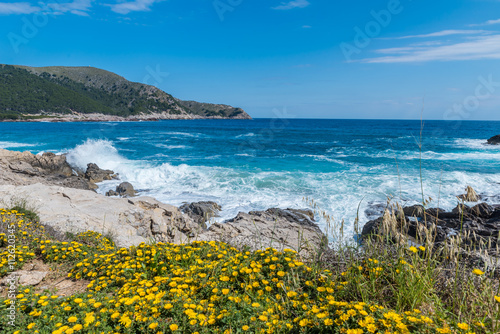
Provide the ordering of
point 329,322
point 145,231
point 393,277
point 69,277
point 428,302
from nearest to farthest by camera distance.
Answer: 1. point 329,322
2. point 428,302
3. point 393,277
4. point 69,277
5. point 145,231

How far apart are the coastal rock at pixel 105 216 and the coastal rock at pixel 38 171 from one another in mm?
4235

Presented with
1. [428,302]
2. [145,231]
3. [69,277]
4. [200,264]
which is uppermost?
[428,302]

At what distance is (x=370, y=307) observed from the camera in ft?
8.92

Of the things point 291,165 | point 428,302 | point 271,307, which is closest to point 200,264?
point 271,307

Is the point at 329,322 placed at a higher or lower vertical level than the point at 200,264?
higher

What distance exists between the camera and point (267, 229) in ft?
29.3

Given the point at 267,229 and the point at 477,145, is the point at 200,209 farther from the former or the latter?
the point at 477,145

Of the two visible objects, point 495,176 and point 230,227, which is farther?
point 495,176

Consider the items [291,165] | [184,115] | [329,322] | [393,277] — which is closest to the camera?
[329,322]

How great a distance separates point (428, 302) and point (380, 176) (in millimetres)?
17105

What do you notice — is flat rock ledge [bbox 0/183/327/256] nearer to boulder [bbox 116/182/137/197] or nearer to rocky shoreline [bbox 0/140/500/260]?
rocky shoreline [bbox 0/140/500/260]

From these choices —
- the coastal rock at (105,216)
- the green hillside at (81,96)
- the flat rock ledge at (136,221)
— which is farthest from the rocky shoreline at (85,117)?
the flat rock ledge at (136,221)

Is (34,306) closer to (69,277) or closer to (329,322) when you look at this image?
(69,277)

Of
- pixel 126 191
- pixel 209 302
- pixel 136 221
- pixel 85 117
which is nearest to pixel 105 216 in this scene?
pixel 136 221
